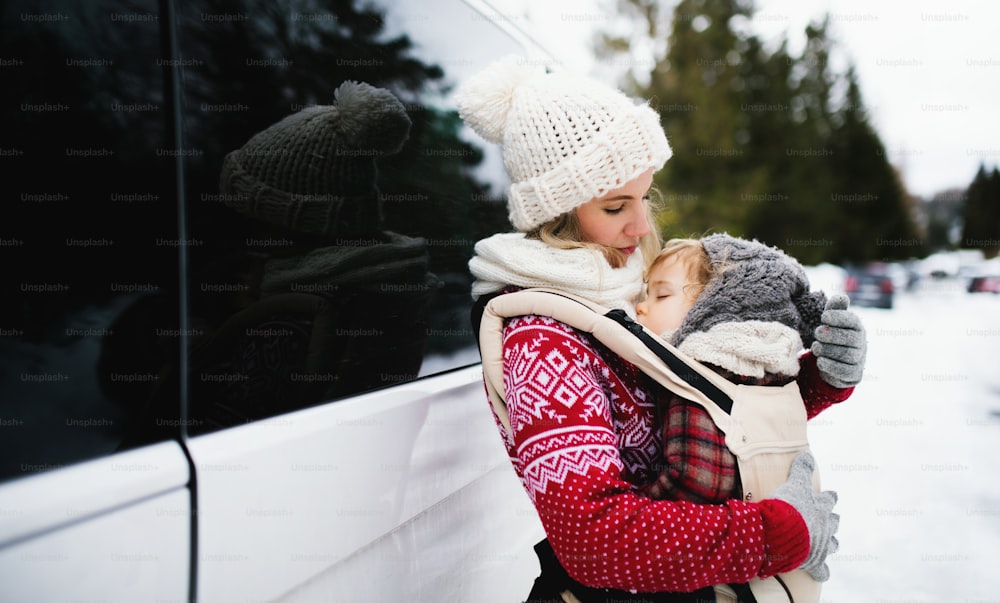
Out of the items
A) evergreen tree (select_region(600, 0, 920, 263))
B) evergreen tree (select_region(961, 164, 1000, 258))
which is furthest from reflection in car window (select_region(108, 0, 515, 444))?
evergreen tree (select_region(961, 164, 1000, 258))

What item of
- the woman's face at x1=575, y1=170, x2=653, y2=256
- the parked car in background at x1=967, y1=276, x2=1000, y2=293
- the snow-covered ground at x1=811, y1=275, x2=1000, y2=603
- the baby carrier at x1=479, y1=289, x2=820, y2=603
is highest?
the woman's face at x1=575, y1=170, x2=653, y2=256

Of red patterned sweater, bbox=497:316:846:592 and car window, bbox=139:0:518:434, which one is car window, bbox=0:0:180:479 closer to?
car window, bbox=139:0:518:434

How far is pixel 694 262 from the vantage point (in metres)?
1.62

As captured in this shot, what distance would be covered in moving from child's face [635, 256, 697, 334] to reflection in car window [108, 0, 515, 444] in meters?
0.56

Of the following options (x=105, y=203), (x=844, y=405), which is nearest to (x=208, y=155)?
(x=105, y=203)

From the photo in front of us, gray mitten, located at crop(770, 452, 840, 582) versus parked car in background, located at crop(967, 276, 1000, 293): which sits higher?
gray mitten, located at crop(770, 452, 840, 582)

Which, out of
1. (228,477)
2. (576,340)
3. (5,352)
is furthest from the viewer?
(576,340)

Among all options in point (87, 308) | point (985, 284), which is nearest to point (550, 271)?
point (87, 308)

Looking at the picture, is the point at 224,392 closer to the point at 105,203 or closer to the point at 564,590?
the point at 105,203

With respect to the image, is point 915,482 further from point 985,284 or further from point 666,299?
point 985,284

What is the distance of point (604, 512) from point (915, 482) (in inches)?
154

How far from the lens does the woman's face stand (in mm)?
1517

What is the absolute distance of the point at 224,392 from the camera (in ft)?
3.56

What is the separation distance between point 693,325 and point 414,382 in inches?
26.9
